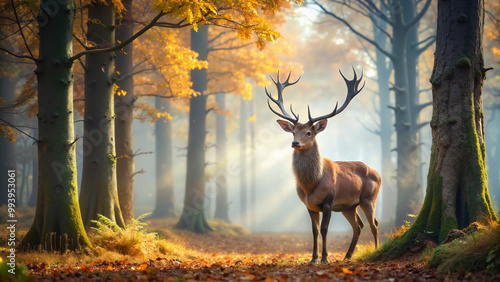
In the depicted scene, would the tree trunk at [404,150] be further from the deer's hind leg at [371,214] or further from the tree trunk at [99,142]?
the tree trunk at [99,142]

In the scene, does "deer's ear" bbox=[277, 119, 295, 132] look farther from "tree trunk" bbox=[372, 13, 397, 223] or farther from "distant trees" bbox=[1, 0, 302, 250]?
"tree trunk" bbox=[372, 13, 397, 223]

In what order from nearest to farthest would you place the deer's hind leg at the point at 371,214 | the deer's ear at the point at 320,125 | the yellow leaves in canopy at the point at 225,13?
the yellow leaves in canopy at the point at 225,13, the deer's ear at the point at 320,125, the deer's hind leg at the point at 371,214

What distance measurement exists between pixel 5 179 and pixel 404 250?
46.7 feet

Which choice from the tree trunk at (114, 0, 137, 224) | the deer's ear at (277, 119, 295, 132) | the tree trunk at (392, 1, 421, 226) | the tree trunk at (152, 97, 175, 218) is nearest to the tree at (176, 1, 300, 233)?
the tree trunk at (152, 97, 175, 218)

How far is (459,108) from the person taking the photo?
6418 millimetres

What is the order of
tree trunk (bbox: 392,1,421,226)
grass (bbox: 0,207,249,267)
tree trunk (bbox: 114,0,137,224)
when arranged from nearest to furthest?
grass (bbox: 0,207,249,267)
tree trunk (bbox: 114,0,137,224)
tree trunk (bbox: 392,1,421,226)

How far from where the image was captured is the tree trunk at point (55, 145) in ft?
20.9

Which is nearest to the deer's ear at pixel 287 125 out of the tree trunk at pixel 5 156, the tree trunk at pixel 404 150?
the tree trunk at pixel 404 150

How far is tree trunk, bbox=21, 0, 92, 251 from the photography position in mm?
6359

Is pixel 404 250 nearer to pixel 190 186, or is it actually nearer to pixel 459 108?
pixel 459 108

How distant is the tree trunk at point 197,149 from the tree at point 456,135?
31.2 ft

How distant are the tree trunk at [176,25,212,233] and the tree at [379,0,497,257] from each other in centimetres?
950

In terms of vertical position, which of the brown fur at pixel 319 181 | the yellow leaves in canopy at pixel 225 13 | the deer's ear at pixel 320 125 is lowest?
the brown fur at pixel 319 181

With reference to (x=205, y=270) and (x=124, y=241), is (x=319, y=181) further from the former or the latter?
(x=124, y=241)
